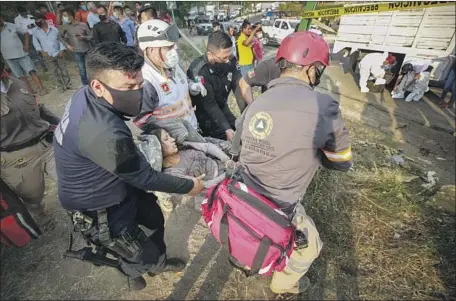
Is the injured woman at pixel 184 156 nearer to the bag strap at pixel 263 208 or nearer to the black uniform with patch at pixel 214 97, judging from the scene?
the black uniform with patch at pixel 214 97

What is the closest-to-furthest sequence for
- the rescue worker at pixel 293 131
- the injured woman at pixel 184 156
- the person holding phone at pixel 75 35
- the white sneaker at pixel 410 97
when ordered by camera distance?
the rescue worker at pixel 293 131, the injured woman at pixel 184 156, the person holding phone at pixel 75 35, the white sneaker at pixel 410 97

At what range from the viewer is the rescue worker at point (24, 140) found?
2.46 m

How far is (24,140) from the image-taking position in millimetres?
2609

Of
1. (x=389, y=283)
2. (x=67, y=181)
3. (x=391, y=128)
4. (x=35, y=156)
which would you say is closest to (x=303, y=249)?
(x=389, y=283)

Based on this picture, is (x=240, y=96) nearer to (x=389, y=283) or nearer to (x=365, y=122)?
(x=389, y=283)

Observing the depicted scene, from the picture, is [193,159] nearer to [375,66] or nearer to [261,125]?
[261,125]

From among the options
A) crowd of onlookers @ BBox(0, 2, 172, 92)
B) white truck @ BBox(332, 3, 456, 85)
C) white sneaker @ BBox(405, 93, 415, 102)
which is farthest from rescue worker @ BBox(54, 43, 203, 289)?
white truck @ BBox(332, 3, 456, 85)

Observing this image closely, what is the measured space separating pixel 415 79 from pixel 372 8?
650cm

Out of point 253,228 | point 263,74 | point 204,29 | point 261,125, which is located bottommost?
point 204,29

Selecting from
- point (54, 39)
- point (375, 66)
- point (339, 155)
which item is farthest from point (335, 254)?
point (54, 39)

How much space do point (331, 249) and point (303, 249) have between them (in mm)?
989

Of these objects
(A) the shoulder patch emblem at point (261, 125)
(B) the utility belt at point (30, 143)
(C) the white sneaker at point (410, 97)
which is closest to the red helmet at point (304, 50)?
(A) the shoulder patch emblem at point (261, 125)

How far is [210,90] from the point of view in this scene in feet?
10.5

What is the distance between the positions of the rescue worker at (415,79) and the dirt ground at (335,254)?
14.0 ft
